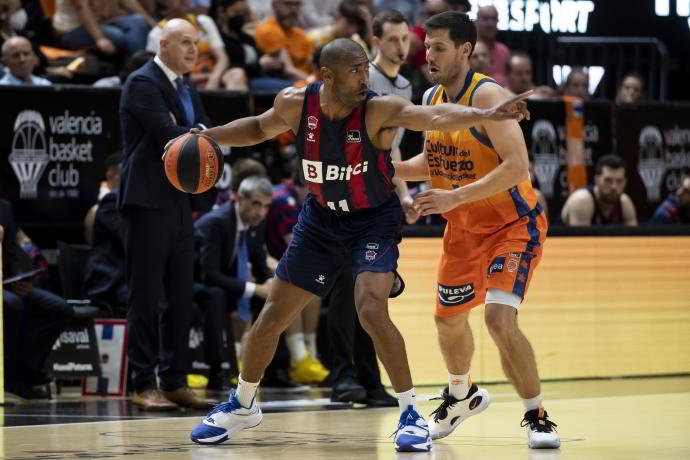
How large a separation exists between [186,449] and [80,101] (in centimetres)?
447

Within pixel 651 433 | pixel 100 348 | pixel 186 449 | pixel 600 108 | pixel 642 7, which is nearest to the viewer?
pixel 186 449

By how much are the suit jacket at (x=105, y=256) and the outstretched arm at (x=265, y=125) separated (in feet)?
9.07

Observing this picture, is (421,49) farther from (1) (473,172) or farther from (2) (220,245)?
(1) (473,172)

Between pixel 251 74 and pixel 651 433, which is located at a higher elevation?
pixel 251 74

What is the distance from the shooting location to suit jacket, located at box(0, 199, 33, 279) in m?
7.92

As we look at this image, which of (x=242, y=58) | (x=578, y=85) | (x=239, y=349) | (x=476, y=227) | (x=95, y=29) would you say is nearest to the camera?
(x=476, y=227)

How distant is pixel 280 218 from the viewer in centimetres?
958

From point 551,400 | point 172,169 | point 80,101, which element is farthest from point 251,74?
point 172,169

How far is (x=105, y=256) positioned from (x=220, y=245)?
2.78 feet

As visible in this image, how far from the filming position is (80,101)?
363 inches

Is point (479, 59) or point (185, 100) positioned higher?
point (479, 59)

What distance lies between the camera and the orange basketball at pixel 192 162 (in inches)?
224

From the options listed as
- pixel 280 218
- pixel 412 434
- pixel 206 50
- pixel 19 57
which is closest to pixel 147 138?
pixel 280 218

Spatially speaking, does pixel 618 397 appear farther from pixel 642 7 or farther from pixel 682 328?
pixel 642 7
